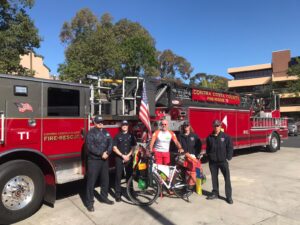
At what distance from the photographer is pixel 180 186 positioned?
6.95 metres

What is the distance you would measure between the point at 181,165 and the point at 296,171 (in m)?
4.56

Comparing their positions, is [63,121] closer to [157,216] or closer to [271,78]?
[157,216]

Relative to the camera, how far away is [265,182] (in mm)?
8391

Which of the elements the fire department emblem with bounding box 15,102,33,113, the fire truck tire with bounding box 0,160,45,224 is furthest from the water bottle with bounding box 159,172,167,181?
the fire department emblem with bounding box 15,102,33,113

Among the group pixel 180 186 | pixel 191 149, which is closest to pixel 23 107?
pixel 180 186

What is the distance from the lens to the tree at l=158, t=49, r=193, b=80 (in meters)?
54.2

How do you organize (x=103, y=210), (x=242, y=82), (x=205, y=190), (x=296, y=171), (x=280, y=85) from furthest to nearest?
(x=242, y=82)
(x=280, y=85)
(x=296, y=171)
(x=205, y=190)
(x=103, y=210)

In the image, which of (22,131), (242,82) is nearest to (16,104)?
(22,131)

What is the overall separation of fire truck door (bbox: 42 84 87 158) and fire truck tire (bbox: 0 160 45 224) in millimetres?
485

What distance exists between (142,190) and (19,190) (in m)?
2.33

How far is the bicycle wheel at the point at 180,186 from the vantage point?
6895mm

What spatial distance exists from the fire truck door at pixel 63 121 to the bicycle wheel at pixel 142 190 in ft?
4.00

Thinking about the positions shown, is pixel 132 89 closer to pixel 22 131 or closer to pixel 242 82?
pixel 22 131

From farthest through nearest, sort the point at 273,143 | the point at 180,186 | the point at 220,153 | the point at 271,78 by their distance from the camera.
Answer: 1. the point at 271,78
2. the point at 273,143
3. the point at 180,186
4. the point at 220,153
